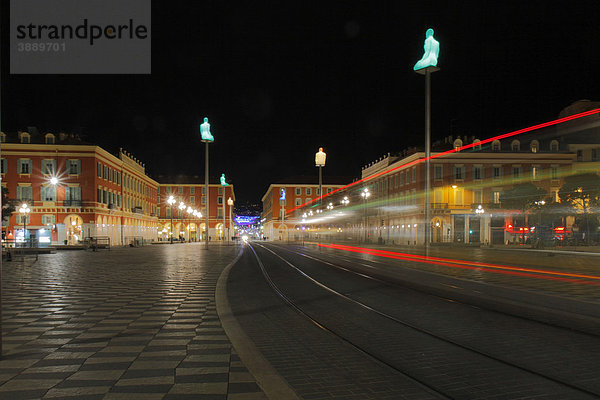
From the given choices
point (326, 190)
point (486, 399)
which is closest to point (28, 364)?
point (486, 399)

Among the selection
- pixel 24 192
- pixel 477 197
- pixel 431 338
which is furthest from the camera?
pixel 24 192

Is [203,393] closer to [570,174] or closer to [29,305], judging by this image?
[29,305]

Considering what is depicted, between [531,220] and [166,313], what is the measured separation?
32479 millimetres

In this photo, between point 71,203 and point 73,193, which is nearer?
point 71,203

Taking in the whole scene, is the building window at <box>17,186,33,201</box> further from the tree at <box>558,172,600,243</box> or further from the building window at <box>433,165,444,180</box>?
the tree at <box>558,172,600,243</box>

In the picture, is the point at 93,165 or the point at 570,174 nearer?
the point at 570,174

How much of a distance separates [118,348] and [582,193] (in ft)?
87.6

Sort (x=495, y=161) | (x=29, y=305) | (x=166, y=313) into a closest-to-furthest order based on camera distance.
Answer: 1. (x=166, y=313)
2. (x=29, y=305)
3. (x=495, y=161)

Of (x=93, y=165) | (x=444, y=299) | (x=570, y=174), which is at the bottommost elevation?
(x=444, y=299)

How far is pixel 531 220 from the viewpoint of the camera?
35000mm

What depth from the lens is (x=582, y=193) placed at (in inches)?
1016

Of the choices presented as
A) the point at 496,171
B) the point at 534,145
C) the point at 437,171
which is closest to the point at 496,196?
the point at 437,171

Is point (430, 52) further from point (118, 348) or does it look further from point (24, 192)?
point (24, 192)

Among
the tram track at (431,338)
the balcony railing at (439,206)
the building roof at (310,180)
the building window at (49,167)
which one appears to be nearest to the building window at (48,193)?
the building window at (49,167)
